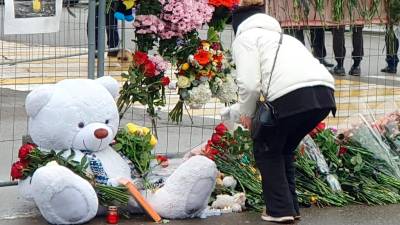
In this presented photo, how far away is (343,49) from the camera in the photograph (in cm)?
786

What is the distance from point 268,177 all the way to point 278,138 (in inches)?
10.2

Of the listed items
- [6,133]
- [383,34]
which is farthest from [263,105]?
[6,133]

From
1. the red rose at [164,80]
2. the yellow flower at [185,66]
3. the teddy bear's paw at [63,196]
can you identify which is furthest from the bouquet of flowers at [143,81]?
the teddy bear's paw at [63,196]

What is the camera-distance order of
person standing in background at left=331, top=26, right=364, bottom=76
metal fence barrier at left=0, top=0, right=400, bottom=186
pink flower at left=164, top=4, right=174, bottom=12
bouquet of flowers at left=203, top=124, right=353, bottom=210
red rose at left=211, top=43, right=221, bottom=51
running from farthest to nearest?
person standing in background at left=331, top=26, right=364, bottom=76 < metal fence barrier at left=0, top=0, right=400, bottom=186 < red rose at left=211, top=43, right=221, bottom=51 < pink flower at left=164, top=4, right=174, bottom=12 < bouquet of flowers at left=203, top=124, right=353, bottom=210

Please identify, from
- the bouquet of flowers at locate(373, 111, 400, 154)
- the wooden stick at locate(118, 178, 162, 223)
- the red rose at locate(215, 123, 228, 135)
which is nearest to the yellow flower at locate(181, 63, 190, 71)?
the red rose at locate(215, 123, 228, 135)

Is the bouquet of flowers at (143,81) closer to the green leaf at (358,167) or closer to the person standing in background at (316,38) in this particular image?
the person standing in background at (316,38)

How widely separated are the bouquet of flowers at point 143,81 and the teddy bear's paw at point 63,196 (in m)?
1.15

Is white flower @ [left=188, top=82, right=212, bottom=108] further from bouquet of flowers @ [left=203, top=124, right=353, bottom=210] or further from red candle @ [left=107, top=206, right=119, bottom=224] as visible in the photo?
red candle @ [left=107, top=206, right=119, bottom=224]

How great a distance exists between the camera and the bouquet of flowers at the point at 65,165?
5512mm

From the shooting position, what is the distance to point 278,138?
5.54 metres

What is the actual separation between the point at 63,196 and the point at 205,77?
1642 millimetres

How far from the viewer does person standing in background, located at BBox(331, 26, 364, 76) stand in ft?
24.2

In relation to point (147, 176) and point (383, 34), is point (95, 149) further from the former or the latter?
point (383, 34)

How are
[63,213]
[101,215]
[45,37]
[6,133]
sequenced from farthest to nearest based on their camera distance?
[6,133] → [45,37] → [101,215] → [63,213]
